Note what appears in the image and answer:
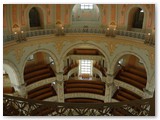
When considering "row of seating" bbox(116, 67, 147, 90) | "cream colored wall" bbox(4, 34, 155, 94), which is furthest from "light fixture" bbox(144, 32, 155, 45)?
"row of seating" bbox(116, 67, 147, 90)

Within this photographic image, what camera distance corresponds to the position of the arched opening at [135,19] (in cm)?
714

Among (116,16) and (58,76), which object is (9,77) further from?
(116,16)

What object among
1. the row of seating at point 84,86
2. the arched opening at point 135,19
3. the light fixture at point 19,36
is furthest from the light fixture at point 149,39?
the light fixture at point 19,36

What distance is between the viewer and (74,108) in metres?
5.08

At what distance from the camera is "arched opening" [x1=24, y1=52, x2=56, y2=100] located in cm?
866

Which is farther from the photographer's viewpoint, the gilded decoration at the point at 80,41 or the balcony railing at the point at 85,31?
the gilded decoration at the point at 80,41

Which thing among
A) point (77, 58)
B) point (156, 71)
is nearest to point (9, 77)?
point (77, 58)

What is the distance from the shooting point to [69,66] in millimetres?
9398

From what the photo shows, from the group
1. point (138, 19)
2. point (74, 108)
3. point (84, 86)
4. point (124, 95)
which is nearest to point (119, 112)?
point (74, 108)

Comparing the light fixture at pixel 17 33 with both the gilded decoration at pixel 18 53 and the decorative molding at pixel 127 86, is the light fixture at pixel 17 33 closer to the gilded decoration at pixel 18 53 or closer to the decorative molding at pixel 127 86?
the gilded decoration at pixel 18 53

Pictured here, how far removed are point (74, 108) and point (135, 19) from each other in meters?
3.98

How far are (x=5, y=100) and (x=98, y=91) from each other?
15.8ft

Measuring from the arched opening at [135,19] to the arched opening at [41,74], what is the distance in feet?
10.6

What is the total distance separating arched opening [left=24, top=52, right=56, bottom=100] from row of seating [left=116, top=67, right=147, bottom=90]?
2.75 m
